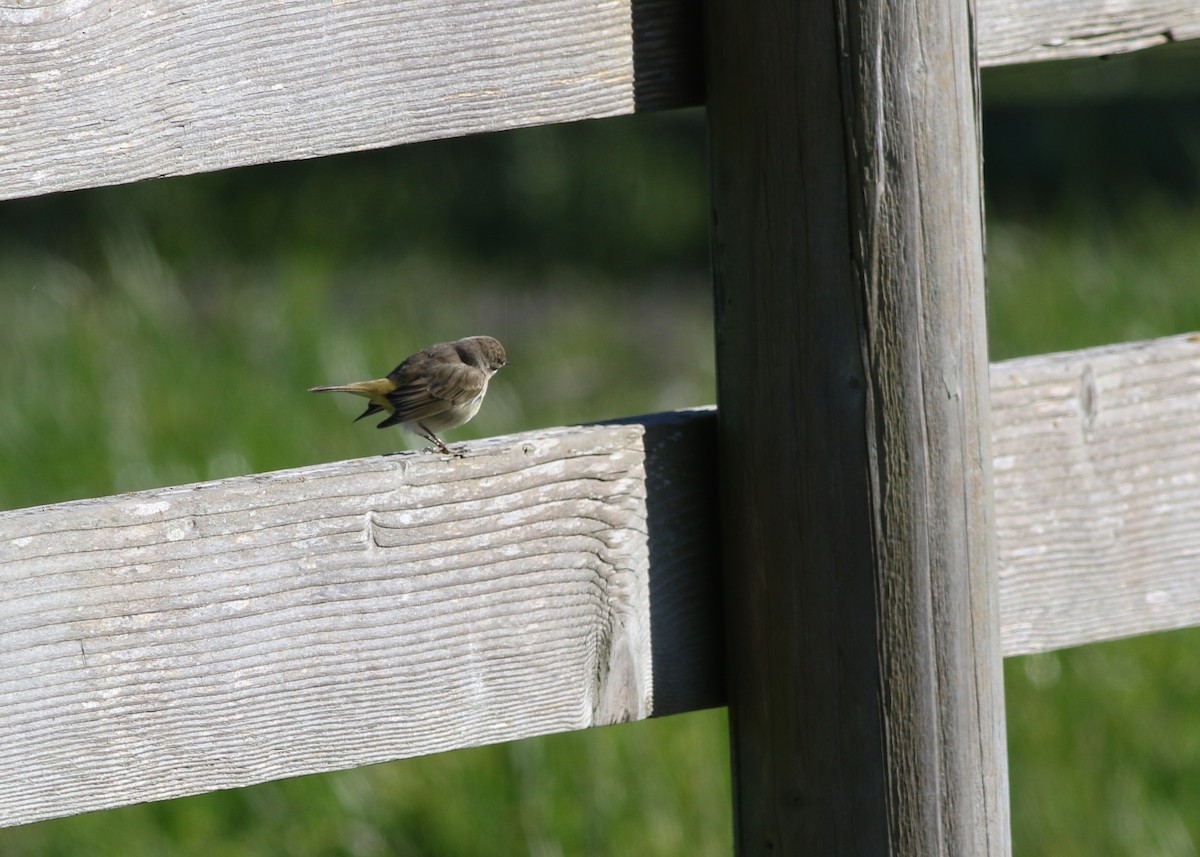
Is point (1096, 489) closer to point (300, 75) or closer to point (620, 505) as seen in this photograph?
point (620, 505)

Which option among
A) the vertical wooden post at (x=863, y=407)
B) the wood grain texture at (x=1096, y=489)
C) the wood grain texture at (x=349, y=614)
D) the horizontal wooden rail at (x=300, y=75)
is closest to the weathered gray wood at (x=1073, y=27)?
the horizontal wooden rail at (x=300, y=75)

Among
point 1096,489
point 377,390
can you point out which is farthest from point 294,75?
point 377,390

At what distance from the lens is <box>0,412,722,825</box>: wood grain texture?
1.49 m

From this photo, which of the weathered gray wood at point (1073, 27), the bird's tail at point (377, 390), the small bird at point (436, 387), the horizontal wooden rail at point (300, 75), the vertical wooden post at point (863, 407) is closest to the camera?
the horizontal wooden rail at point (300, 75)

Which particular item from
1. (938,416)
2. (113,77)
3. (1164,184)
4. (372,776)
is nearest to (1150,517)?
(938,416)

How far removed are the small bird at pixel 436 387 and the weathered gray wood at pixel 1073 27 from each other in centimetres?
179

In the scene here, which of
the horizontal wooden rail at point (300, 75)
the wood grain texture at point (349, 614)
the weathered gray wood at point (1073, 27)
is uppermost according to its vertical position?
the weathered gray wood at point (1073, 27)

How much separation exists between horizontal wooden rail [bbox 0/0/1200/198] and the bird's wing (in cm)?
185

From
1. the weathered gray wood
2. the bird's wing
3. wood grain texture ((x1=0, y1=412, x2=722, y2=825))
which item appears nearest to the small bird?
the bird's wing

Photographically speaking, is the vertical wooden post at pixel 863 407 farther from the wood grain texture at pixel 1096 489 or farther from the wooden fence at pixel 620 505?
the wood grain texture at pixel 1096 489

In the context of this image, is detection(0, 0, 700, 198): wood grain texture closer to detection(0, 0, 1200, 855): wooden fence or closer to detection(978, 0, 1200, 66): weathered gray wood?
detection(0, 0, 1200, 855): wooden fence

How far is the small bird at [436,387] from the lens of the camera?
348 centimetres

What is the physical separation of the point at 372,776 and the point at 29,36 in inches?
113

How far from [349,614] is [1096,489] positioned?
944 mm
